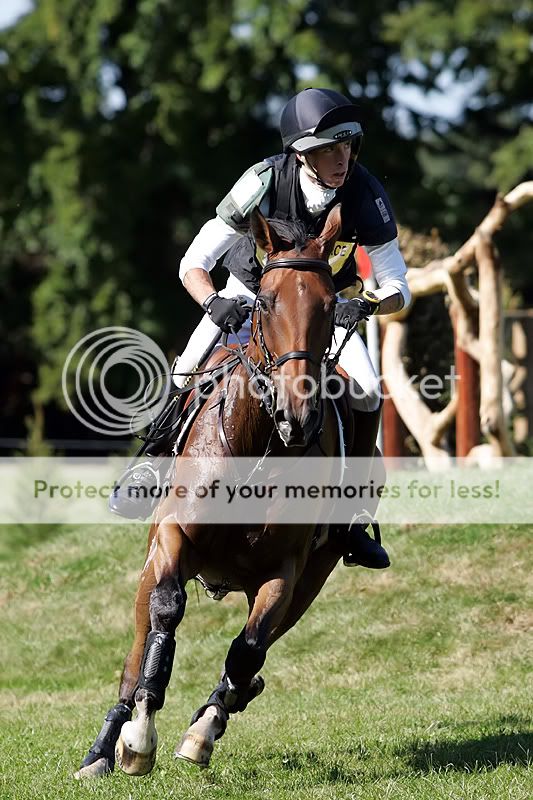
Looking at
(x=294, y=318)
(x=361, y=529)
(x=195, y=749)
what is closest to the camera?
(x=294, y=318)

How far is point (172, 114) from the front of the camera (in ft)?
82.8

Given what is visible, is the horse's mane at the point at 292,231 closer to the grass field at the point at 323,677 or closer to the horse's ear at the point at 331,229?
the horse's ear at the point at 331,229

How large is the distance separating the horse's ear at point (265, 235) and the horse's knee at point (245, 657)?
1.76 metres

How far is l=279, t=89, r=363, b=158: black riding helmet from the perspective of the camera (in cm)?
557

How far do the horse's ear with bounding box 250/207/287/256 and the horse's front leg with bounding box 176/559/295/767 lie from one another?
4.83 ft

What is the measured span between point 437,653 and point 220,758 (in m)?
2.91

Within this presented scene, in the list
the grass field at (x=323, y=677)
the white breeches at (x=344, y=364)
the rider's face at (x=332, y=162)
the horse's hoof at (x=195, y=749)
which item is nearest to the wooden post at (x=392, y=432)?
the grass field at (x=323, y=677)

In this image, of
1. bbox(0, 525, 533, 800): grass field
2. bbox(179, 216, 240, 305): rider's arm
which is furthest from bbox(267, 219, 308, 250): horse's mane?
bbox(0, 525, 533, 800): grass field

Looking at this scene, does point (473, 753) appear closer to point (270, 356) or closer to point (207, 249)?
point (270, 356)

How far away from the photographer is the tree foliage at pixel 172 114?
80.2 ft

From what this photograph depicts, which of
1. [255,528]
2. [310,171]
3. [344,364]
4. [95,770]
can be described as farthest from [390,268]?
[95,770]

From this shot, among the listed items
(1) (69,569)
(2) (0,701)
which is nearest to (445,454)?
(1) (69,569)

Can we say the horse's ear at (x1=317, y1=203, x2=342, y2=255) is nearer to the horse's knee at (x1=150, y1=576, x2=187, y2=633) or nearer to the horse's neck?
the horse's neck

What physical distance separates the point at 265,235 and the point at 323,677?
14.9 ft
